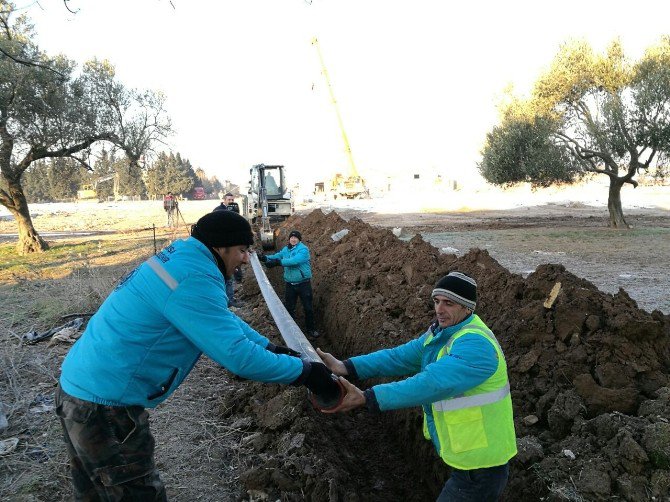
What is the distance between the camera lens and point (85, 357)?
2.37 m

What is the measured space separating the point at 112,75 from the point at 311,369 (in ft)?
69.9

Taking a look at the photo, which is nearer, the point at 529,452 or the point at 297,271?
the point at 529,452

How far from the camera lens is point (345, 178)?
192ft

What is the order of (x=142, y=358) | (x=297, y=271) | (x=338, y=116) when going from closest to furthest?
(x=142, y=358) → (x=297, y=271) → (x=338, y=116)

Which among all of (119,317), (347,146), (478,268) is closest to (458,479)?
(119,317)

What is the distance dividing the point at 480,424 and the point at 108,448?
1.80m

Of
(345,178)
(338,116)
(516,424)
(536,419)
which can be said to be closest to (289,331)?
(516,424)

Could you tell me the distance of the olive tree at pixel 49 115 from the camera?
53.9 feet

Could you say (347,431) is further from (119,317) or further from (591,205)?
(591,205)

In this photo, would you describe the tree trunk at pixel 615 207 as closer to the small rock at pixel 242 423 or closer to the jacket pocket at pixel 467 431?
the small rock at pixel 242 423

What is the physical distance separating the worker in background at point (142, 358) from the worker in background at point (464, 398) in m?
0.62

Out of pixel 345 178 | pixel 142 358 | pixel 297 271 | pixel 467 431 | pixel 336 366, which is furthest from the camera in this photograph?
pixel 345 178

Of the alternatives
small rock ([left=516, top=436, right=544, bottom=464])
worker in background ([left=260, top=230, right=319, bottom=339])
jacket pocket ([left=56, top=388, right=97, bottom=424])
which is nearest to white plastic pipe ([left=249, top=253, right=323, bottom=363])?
worker in background ([left=260, top=230, right=319, bottom=339])

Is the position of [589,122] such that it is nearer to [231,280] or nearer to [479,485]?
[231,280]
